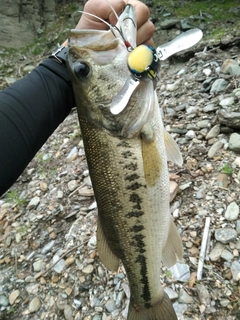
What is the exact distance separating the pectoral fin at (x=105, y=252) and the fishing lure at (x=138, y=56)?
874mm

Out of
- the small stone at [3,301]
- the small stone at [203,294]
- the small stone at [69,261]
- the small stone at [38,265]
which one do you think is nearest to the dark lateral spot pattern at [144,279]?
the small stone at [203,294]

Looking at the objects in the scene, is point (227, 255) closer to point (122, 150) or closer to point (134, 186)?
point (134, 186)

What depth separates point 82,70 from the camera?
6.12 feet

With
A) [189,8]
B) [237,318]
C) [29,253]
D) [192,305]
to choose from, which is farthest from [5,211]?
[189,8]

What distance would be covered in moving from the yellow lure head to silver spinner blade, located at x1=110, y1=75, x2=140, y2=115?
0.04m

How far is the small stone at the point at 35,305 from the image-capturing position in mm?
3326

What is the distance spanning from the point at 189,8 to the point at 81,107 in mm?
7048

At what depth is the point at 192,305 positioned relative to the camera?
2.69 metres

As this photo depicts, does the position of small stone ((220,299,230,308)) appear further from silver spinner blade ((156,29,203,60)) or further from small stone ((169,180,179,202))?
silver spinner blade ((156,29,203,60))

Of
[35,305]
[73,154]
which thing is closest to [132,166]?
[35,305]

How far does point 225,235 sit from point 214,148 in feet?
3.67

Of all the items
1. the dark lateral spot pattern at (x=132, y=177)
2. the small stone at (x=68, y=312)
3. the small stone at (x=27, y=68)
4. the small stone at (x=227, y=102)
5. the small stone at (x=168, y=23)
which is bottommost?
the small stone at (x=68, y=312)

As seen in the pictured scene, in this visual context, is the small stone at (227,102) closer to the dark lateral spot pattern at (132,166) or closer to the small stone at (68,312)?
the dark lateral spot pattern at (132,166)

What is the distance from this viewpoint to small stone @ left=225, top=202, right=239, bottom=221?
10.0ft
